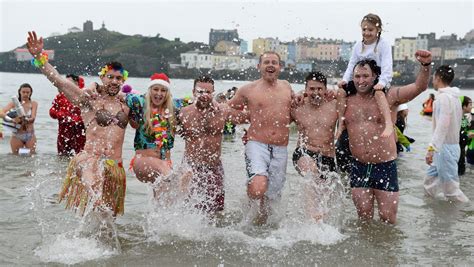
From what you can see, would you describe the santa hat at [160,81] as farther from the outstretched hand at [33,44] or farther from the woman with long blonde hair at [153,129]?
the outstretched hand at [33,44]

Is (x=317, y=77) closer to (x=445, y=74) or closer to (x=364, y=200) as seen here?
(x=364, y=200)

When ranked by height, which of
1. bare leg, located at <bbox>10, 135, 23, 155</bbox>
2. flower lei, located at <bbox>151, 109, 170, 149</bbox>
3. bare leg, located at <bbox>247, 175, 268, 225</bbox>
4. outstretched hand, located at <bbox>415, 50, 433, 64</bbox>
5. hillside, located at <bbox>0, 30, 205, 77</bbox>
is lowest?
bare leg, located at <bbox>10, 135, 23, 155</bbox>

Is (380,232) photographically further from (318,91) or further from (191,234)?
(191,234)

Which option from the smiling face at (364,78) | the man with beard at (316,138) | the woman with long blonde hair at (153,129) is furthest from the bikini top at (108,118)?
the smiling face at (364,78)

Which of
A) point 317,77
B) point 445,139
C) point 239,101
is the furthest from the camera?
point 445,139

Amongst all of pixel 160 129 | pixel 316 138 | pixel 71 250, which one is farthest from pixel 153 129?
pixel 316 138

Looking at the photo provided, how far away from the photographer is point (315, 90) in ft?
19.6

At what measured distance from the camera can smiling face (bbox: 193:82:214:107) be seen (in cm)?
604

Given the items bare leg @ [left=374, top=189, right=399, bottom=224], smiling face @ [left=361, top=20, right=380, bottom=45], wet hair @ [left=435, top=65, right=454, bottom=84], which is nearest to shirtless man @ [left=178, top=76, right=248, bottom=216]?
smiling face @ [left=361, top=20, right=380, bottom=45]

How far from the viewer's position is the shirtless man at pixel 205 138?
6.08 metres

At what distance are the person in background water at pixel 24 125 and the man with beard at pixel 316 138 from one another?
23.6ft

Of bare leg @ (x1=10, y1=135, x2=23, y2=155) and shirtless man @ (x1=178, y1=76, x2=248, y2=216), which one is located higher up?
shirtless man @ (x1=178, y1=76, x2=248, y2=216)

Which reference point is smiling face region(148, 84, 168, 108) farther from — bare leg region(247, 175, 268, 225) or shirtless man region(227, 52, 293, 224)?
bare leg region(247, 175, 268, 225)

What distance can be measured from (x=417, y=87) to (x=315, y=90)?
1113 mm
